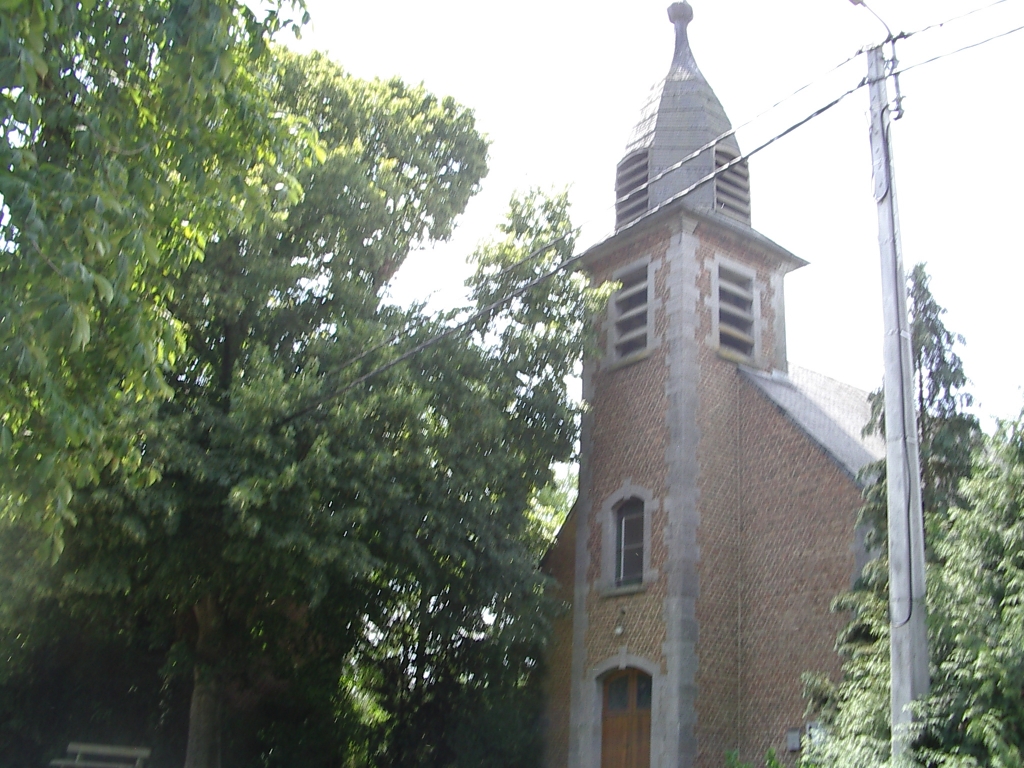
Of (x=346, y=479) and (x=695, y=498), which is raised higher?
(x=695, y=498)

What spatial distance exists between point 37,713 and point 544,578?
9.58 metres

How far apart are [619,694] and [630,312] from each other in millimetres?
7016

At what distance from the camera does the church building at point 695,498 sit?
17.2m

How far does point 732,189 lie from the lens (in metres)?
22.0

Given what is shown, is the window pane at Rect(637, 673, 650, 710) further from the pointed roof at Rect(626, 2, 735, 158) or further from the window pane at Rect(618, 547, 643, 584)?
the pointed roof at Rect(626, 2, 735, 158)

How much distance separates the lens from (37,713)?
1984 cm

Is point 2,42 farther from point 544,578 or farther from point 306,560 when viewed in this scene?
point 544,578

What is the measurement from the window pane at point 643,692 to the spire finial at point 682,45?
40.3 feet

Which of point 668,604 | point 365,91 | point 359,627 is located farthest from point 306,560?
point 365,91

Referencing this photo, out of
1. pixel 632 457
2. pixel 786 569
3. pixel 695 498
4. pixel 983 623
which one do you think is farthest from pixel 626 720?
pixel 983 623

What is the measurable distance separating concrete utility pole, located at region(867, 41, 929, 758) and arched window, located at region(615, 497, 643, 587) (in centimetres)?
939

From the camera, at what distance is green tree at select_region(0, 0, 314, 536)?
738cm

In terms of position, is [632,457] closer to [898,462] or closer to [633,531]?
[633,531]

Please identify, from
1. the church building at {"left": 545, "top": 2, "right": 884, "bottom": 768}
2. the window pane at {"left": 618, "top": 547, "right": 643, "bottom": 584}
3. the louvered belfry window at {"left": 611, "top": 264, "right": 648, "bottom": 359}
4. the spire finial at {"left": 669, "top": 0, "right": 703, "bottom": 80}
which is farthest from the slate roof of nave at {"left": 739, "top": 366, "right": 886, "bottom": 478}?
the spire finial at {"left": 669, "top": 0, "right": 703, "bottom": 80}
